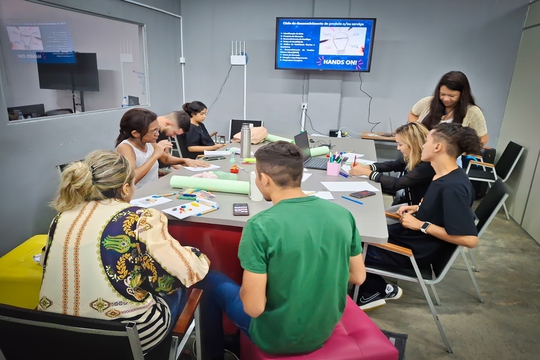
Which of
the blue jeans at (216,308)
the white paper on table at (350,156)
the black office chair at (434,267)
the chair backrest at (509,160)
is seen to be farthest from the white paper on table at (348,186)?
the chair backrest at (509,160)

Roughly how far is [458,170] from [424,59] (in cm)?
336

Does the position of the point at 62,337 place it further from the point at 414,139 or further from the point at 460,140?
the point at 414,139

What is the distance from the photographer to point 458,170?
177cm

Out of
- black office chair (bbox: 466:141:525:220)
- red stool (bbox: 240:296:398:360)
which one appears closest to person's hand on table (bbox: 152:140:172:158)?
red stool (bbox: 240:296:398:360)

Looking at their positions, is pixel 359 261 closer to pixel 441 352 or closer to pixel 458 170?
pixel 458 170

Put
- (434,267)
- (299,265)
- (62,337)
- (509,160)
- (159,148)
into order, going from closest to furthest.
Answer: (62,337) < (299,265) < (434,267) < (159,148) < (509,160)

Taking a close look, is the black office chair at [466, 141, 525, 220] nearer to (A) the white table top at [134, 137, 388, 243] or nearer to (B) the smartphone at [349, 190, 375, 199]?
(A) the white table top at [134, 137, 388, 243]

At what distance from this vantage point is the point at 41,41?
304 centimetres

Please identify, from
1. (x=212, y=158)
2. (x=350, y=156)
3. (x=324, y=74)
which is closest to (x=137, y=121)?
(x=212, y=158)

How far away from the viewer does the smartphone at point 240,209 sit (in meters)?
1.64

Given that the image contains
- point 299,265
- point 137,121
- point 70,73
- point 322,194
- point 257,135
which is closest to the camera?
point 299,265

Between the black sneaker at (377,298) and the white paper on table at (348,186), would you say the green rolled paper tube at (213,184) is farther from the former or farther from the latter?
the black sneaker at (377,298)

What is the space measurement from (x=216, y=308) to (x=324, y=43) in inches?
155

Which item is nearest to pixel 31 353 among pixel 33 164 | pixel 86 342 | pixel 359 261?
pixel 86 342
